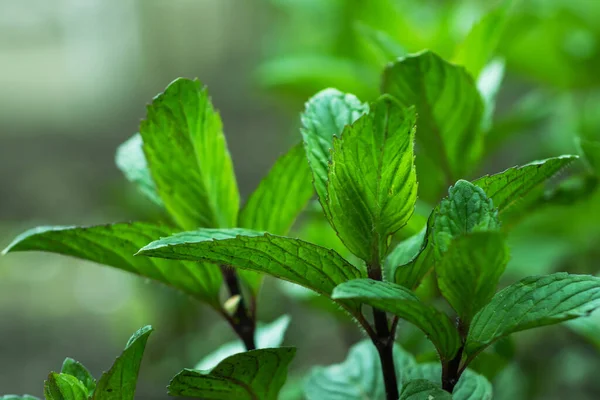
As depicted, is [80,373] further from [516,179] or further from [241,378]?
[516,179]

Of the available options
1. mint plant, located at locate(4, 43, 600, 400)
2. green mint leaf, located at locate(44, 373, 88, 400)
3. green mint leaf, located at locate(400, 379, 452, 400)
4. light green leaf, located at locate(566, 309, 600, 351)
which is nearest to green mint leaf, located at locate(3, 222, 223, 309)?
mint plant, located at locate(4, 43, 600, 400)

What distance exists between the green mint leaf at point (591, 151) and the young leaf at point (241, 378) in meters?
0.33

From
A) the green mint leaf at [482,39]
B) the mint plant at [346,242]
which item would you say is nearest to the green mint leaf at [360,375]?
the mint plant at [346,242]

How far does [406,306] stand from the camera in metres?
0.43

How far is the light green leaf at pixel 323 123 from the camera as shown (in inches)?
20.0

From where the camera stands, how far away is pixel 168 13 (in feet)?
14.1

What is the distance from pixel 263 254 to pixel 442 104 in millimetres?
333

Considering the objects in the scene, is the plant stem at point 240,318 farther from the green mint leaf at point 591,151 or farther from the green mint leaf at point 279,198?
the green mint leaf at point 591,151

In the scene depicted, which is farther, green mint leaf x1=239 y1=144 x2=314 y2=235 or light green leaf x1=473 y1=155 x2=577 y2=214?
green mint leaf x1=239 y1=144 x2=314 y2=235

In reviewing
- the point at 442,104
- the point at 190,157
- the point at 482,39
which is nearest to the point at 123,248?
the point at 190,157

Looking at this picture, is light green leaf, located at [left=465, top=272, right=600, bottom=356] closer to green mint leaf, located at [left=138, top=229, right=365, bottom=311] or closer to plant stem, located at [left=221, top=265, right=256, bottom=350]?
green mint leaf, located at [left=138, top=229, right=365, bottom=311]

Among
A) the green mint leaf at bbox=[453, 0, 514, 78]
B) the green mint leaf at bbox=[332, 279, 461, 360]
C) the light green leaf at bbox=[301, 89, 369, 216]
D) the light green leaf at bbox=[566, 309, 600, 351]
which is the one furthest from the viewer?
the green mint leaf at bbox=[453, 0, 514, 78]

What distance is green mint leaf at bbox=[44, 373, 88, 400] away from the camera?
18.8 inches

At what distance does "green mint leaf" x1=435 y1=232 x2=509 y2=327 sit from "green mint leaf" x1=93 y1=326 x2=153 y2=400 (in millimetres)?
191
